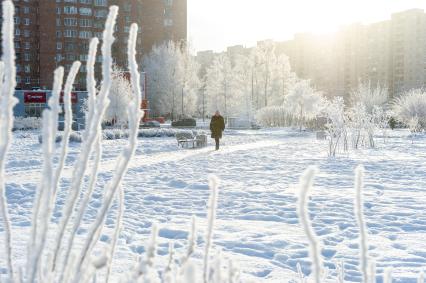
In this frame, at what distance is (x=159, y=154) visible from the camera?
54.0ft

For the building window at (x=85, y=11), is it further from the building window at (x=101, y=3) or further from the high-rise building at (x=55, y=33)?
the building window at (x=101, y=3)

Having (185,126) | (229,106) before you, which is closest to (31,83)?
(229,106)

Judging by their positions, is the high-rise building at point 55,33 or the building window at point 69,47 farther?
the building window at point 69,47

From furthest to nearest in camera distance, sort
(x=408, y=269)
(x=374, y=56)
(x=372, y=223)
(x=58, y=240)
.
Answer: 1. (x=374, y=56)
2. (x=372, y=223)
3. (x=408, y=269)
4. (x=58, y=240)

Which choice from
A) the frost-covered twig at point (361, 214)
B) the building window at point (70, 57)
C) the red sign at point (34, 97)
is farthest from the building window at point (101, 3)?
the frost-covered twig at point (361, 214)

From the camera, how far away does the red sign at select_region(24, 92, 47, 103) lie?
44875mm

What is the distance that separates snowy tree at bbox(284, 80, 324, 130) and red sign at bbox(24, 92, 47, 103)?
75.3ft

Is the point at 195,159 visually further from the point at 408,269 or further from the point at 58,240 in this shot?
the point at 58,240

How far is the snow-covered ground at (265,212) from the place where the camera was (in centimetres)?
462

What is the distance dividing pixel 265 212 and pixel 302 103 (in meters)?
33.5

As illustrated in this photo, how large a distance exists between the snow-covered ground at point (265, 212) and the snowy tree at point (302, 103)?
85.5 ft

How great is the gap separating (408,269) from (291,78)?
171 feet

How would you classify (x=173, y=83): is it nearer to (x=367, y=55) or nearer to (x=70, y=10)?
(x=70, y=10)

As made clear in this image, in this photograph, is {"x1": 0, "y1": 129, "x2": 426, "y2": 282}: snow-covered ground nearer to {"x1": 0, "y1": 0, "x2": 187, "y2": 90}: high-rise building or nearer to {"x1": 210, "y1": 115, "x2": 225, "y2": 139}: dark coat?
{"x1": 210, "y1": 115, "x2": 225, "y2": 139}: dark coat
